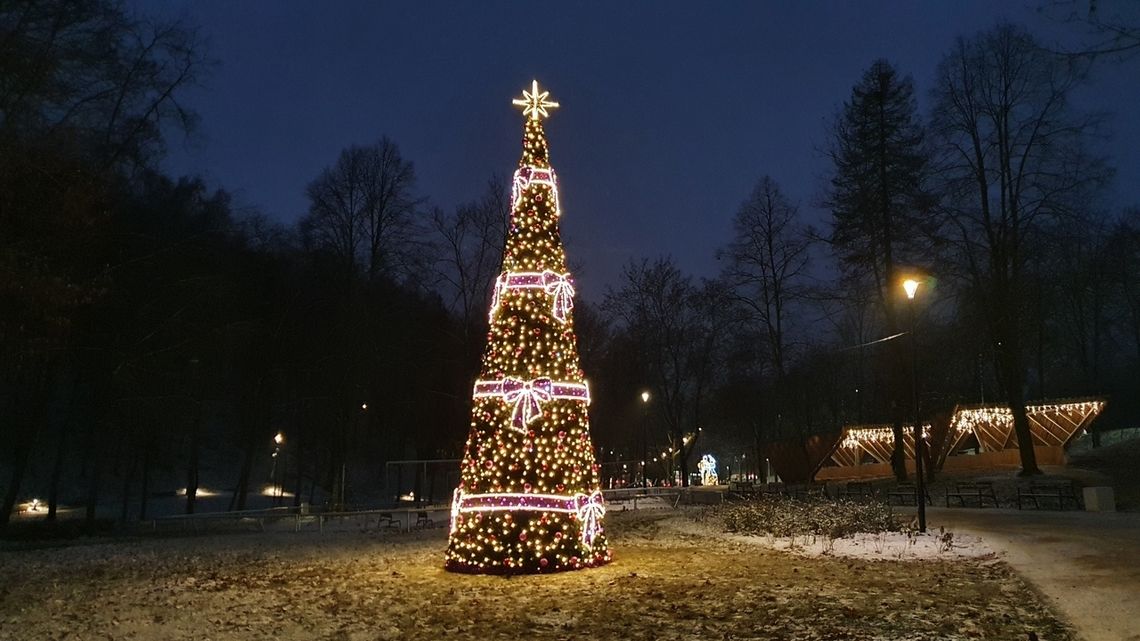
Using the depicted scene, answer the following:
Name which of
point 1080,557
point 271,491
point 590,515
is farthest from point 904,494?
point 271,491

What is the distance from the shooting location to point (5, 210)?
1099 centimetres

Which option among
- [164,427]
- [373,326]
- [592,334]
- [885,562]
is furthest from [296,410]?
[885,562]

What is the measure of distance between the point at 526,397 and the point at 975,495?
1974 centimetres

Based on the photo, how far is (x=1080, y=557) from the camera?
1198 cm

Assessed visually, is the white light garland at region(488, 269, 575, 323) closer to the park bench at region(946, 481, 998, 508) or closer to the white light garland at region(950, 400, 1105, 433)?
the park bench at region(946, 481, 998, 508)

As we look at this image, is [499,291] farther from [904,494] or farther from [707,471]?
[707,471]

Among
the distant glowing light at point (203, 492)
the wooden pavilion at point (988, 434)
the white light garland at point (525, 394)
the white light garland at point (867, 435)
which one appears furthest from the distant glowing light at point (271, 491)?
the white light garland at point (525, 394)

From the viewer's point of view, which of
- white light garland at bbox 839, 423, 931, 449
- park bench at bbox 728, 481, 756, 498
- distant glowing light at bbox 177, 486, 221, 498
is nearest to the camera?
park bench at bbox 728, 481, 756, 498

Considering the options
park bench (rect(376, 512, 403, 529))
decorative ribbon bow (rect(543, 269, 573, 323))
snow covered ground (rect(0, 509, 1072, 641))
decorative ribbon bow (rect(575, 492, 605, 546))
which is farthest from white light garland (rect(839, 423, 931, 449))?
decorative ribbon bow (rect(543, 269, 573, 323))

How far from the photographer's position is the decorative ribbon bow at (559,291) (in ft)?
42.7

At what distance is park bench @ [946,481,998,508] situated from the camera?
82.3 feet

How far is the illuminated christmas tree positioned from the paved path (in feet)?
20.5

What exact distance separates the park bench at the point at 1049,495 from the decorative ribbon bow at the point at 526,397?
17442 mm

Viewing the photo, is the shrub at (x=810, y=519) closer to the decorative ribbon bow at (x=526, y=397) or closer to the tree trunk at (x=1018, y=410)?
the decorative ribbon bow at (x=526, y=397)
